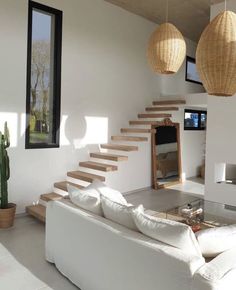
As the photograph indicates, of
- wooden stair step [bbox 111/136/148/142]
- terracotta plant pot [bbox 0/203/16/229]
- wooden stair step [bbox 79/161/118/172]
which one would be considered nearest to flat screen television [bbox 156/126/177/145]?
wooden stair step [bbox 111/136/148/142]

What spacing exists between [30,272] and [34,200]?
194cm

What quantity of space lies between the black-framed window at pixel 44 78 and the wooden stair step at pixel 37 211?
0.95 meters

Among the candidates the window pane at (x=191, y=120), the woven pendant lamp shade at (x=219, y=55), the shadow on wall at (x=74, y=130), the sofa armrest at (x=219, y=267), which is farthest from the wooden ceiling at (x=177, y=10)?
the sofa armrest at (x=219, y=267)

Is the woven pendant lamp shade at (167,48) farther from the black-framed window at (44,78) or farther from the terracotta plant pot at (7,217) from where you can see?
the terracotta plant pot at (7,217)

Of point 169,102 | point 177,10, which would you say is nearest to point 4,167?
point 169,102

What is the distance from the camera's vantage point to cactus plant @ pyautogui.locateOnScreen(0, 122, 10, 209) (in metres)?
3.89

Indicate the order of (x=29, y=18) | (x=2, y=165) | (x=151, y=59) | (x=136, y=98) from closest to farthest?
(x=151, y=59)
(x=2, y=165)
(x=29, y=18)
(x=136, y=98)

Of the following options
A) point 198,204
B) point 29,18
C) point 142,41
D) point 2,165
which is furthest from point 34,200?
point 142,41

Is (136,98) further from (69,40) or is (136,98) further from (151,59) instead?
(151,59)

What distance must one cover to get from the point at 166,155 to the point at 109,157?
2465mm

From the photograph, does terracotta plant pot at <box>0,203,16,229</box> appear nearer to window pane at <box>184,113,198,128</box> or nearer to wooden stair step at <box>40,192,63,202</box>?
wooden stair step at <box>40,192,63,202</box>

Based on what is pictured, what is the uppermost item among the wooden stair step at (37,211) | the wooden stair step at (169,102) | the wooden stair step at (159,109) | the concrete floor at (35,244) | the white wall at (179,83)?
the white wall at (179,83)

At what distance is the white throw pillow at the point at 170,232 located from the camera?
1.83 metres

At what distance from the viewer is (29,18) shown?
14.6 feet
